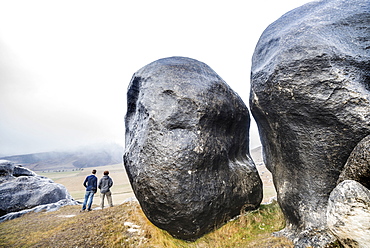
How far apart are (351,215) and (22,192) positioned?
68.5 ft

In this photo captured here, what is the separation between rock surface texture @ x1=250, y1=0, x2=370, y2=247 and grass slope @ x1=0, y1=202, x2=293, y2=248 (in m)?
0.90

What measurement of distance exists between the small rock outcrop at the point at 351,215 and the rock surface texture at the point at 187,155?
3.06 metres

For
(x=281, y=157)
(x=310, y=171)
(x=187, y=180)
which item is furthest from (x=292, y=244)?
(x=187, y=180)

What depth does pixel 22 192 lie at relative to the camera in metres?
16.2

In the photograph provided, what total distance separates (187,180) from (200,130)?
156cm

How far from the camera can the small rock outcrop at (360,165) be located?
3756mm

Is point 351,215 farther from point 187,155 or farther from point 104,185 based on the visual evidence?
point 104,185

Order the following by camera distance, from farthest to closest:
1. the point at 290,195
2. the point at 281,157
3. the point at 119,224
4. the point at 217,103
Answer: the point at 119,224 < the point at 217,103 < the point at 281,157 < the point at 290,195

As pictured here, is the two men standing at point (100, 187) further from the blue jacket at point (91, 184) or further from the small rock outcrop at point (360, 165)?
the small rock outcrop at point (360, 165)

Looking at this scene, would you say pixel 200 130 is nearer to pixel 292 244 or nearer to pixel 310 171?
pixel 310 171

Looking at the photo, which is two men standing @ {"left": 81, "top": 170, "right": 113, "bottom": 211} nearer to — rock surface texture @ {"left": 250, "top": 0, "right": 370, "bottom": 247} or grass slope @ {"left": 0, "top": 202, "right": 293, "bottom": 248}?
grass slope @ {"left": 0, "top": 202, "right": 293, "bottom": 248}

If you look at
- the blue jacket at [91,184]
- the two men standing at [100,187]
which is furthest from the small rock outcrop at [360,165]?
the blue jacket at [91,184]

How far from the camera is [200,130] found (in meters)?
6.23

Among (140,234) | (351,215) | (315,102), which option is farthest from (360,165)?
(140,234)
